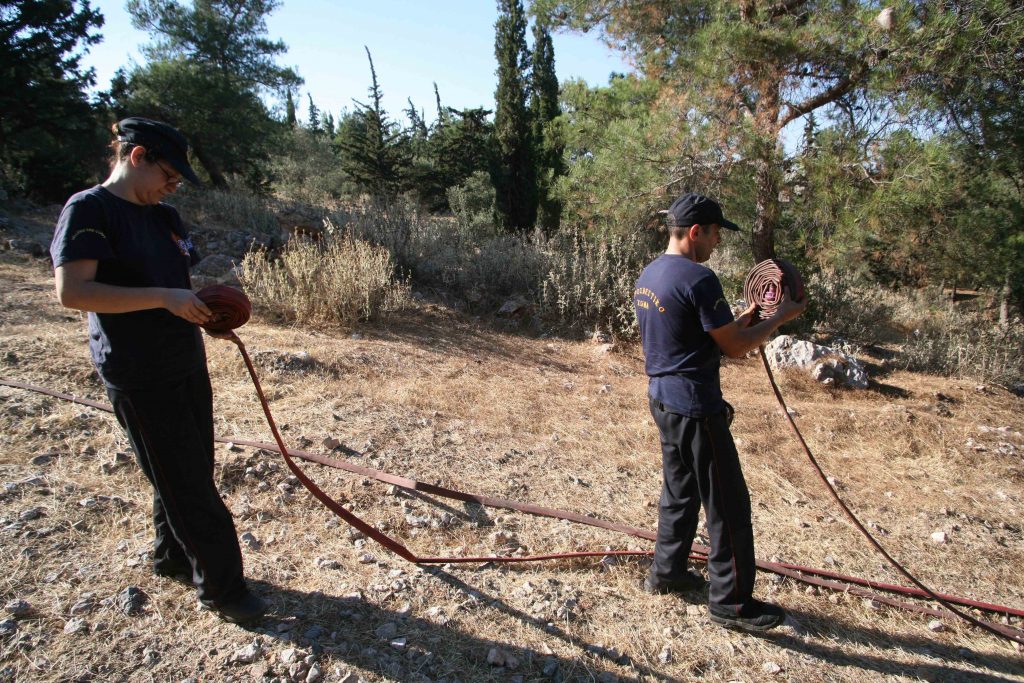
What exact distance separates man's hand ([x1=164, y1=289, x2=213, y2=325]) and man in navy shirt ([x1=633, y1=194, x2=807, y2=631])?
158 centimetres

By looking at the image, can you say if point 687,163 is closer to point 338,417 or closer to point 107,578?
point 338,417

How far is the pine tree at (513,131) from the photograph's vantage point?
1574 cm

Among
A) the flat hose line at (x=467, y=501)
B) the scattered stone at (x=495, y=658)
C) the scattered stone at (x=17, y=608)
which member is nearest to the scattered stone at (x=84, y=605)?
the scattered stone at (x=17, y=608)

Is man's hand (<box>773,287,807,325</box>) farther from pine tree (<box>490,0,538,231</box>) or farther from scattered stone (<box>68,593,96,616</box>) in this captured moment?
pine tree (<box>490,0,538,231</box>)

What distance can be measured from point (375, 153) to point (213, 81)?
5.44 meters

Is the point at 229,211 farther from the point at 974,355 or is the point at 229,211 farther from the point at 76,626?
the point at 974,355

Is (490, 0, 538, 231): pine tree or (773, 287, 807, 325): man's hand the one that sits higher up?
(490, 0, 538, 231): pine tree

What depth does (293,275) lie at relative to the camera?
6.29 meters

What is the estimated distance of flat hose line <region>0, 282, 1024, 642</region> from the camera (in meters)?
2.03

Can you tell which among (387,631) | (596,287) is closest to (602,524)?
(387,631)

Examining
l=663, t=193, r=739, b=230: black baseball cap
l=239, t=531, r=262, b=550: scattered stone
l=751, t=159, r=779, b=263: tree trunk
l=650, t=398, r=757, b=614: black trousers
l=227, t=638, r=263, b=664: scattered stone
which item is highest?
l=751, t=159, r=779, b=263: tree trunk

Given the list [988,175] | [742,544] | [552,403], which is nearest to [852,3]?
[988,175]

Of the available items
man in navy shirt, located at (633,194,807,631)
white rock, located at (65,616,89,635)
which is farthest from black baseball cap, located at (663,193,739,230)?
white rock, located at (65,616,89,635)

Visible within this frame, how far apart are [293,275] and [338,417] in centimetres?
285
